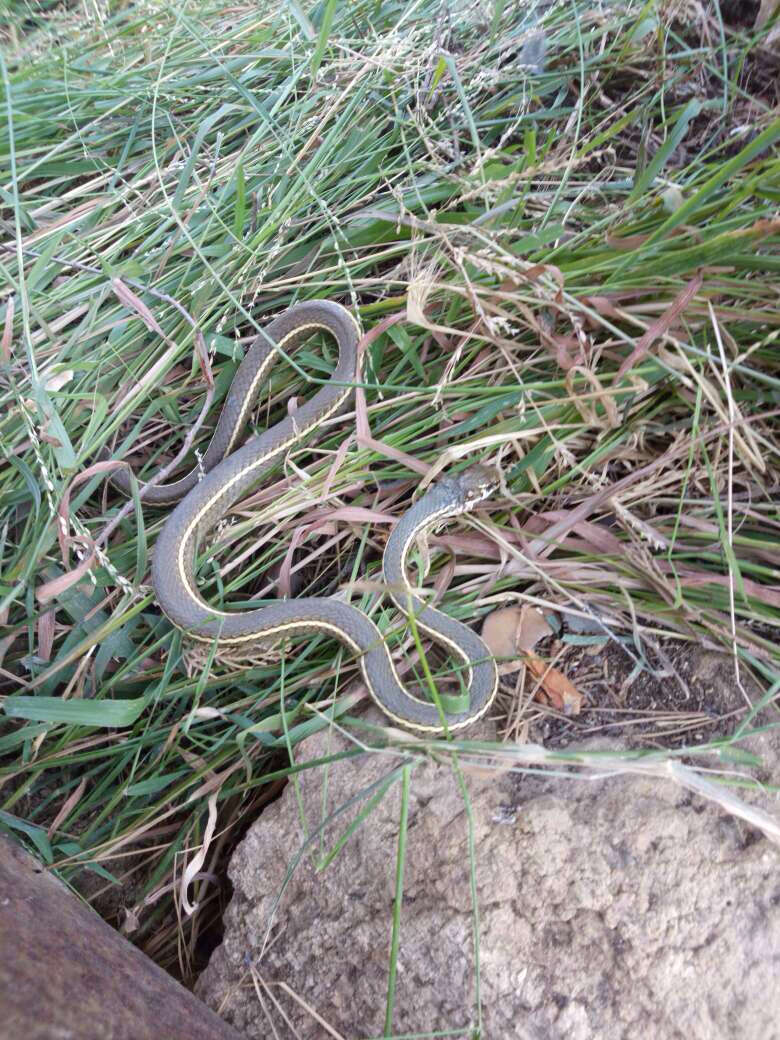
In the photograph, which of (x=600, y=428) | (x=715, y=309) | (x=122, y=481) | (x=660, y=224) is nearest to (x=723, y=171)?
(x=660, y=224)

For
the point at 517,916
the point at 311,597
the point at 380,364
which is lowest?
the point at 517,916

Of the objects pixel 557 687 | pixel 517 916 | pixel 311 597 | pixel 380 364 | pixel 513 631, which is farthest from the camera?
pixel 380 364

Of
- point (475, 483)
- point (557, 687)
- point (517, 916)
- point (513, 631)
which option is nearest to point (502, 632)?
point (513, 631)

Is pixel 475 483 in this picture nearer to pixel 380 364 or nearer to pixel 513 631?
pixel 513 631

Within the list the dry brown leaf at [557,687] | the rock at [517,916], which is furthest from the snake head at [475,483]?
the rock at [517,916]

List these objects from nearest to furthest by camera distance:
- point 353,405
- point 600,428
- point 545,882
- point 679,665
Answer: point 545,882, point 679,665, point 600,428, point 353,405

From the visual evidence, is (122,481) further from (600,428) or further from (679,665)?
(679,665)
